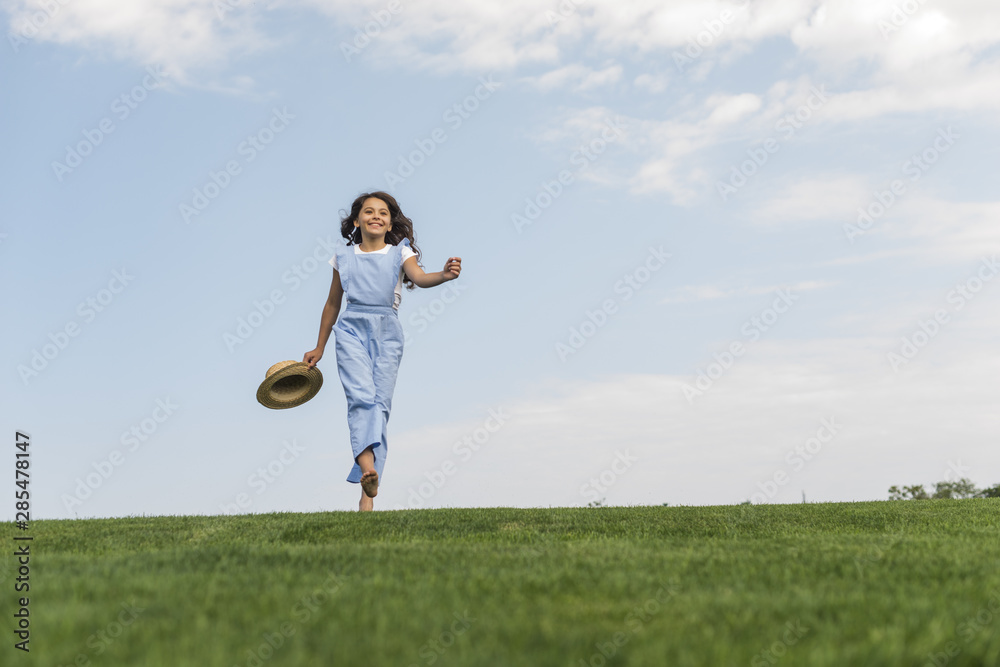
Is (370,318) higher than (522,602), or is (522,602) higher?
(370,318)

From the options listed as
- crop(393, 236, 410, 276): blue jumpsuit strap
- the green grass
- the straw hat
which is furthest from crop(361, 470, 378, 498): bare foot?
crop(393, 236, 410, 276): blue jumpsuit strap

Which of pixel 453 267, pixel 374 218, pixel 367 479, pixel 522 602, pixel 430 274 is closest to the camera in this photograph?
pixel 522 602

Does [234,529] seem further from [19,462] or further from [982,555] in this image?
[982,555]

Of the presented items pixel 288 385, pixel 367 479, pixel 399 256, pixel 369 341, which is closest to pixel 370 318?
pixel 369 341

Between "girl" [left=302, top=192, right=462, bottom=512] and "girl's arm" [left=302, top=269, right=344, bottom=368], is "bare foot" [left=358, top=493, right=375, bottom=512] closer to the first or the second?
"girl" [left=302, top=192, right=462, bottom=512]

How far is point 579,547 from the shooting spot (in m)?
5.83

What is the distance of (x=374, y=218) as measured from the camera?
10.0 meters

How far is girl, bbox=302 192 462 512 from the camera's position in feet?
30.3

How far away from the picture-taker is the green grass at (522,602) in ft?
9.85

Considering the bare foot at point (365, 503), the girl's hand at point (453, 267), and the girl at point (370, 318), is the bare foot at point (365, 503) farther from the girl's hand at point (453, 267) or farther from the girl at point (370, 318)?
the girl's hand at point (453, 267)

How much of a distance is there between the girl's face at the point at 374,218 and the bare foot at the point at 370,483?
2.86 m

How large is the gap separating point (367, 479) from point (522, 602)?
536cm

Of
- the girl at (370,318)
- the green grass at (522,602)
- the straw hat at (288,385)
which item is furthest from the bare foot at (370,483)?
the green grass at (522,602)

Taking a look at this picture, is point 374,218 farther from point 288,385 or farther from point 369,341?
point 288,385
